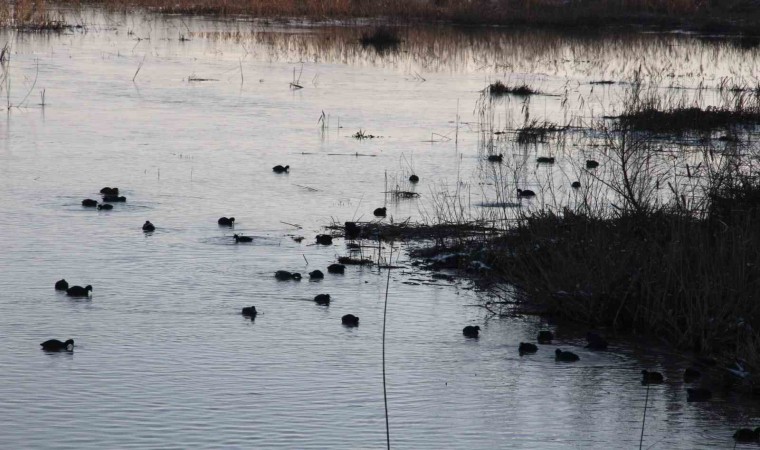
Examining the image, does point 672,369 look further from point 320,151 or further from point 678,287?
point 320,151

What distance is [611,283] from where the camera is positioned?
26.4ft

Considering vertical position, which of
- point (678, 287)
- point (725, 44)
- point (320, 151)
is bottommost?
point (678, 287)

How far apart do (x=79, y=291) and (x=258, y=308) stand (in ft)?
3.95

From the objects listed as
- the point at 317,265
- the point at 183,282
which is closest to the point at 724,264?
the point at 317,265

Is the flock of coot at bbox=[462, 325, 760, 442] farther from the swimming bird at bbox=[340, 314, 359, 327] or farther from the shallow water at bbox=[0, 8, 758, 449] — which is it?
the swimming bird at bbox=[340, 314, 359, 327]

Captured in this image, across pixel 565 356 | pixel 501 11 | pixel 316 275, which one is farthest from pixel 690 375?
pixel 501 11

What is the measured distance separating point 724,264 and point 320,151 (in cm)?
786

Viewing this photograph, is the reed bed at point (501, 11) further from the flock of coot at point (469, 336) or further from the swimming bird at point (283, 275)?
the swimming bird at point (283, 275)

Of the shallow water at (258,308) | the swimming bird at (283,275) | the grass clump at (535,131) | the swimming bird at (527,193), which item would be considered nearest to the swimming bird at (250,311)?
the shallow water at (258,308)

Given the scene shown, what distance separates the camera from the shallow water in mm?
6121

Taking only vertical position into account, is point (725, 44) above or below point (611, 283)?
above

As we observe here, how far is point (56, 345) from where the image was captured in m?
7.04

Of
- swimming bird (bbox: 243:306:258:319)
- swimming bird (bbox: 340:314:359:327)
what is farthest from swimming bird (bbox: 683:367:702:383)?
swimming bird (bbox: 243:306:258:319)

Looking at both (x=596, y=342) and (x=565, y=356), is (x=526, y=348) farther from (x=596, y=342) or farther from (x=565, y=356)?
(x=596, y=342)
